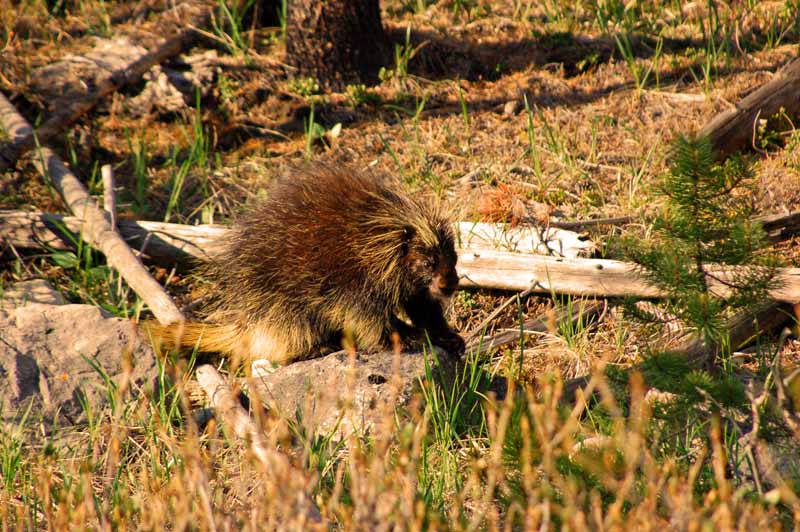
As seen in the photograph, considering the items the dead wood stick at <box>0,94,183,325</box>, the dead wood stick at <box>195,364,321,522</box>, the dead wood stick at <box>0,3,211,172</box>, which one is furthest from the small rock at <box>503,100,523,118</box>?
the dead wood stick at <box>195,364,321,522</box>

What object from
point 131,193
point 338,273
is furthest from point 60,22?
point 338,273

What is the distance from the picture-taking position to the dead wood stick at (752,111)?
6.00 meters

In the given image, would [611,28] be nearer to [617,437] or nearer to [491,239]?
[491,239]

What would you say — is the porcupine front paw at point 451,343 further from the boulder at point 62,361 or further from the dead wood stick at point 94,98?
the dead wood stick at point 94,98

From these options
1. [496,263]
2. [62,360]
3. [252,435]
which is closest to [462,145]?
[496,263]

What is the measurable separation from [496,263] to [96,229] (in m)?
2.52

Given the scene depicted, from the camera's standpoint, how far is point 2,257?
561 centimetres

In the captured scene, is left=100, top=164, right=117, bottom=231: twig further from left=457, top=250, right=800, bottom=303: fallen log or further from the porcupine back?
left=457, top=250, right=800, bottom=303: fallen log

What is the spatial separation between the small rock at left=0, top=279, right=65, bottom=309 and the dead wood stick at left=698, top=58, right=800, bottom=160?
439 centimetres

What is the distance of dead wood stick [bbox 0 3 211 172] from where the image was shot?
6.13 m

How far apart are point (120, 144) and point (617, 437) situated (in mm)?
5505

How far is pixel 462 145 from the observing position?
6.68 meters

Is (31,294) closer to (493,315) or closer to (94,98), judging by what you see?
(94,98)

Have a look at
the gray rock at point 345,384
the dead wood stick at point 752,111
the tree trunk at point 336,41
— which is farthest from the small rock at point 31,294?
the dead wood stick at point 752,111
